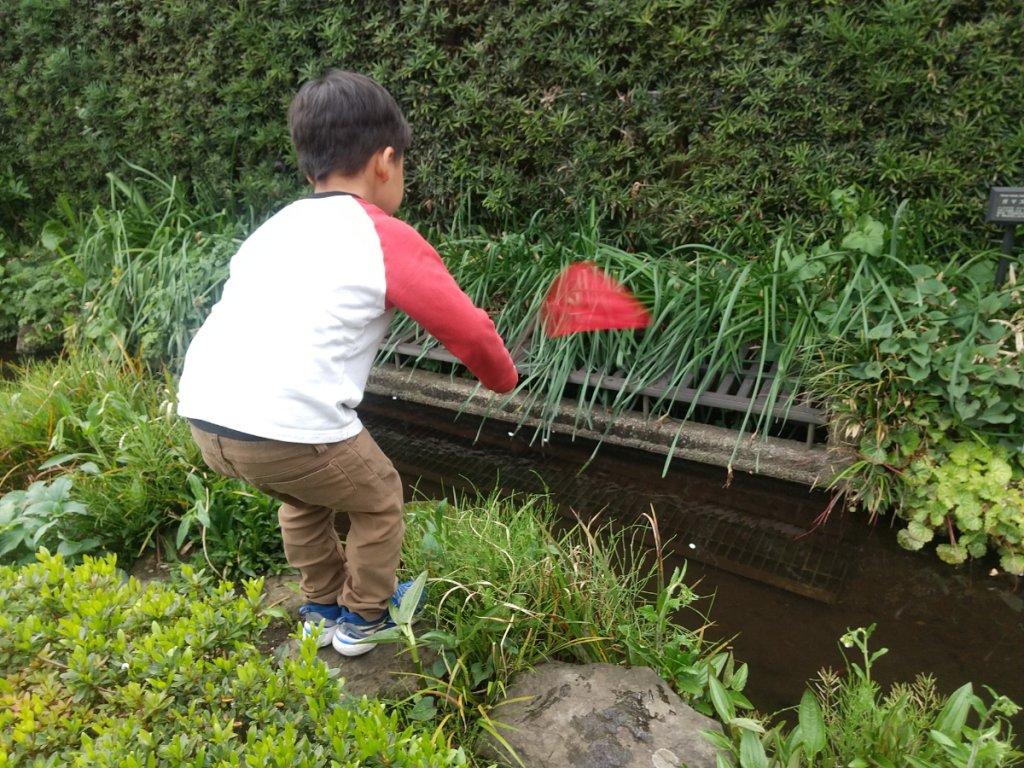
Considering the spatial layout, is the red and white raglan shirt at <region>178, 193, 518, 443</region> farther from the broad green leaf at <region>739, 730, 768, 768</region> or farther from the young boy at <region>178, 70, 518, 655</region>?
A: the broad green leaf at <region>739, 730, 768, 768</region>

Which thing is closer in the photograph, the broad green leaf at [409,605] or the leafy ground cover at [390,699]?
the leafy ground cover at [390,699]

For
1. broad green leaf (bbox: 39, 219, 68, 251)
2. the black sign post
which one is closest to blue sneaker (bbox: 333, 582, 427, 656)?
the black sign post

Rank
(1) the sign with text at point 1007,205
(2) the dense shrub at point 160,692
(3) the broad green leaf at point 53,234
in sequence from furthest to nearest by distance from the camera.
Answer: (3) the broad green leaf at point 53,234, (1) the sign with text at point 1007,205, (2) the dense shrub at point 160,692

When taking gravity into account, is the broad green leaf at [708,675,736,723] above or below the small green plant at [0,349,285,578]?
above

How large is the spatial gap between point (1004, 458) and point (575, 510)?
158cm

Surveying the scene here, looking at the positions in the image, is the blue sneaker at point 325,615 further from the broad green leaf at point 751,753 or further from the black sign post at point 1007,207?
the black sign post at point 1007,207

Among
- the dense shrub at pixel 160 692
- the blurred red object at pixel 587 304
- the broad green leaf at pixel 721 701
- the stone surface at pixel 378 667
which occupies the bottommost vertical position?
the stone surface at pixel 378 667

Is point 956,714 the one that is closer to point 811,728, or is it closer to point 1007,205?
point 811,728

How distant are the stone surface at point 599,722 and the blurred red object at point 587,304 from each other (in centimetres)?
169

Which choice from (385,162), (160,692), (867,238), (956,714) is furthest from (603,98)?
(160,692)

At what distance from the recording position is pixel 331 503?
6.41ft

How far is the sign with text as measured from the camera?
9.48ft

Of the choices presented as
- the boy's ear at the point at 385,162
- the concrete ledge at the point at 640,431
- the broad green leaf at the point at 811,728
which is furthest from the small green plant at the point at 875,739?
the boy's ear at the point at 385,162

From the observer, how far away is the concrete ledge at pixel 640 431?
3271 millimetres
